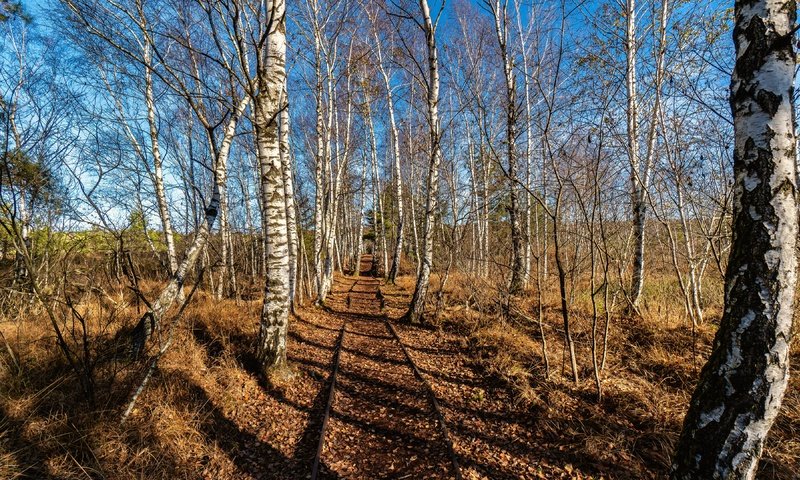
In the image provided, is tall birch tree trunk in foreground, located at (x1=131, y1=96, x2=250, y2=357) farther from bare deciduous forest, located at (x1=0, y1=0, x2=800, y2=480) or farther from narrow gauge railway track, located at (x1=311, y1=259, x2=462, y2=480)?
narrow gauge railway track, located at (x1=311, y1=259, x2=462, y2=480)

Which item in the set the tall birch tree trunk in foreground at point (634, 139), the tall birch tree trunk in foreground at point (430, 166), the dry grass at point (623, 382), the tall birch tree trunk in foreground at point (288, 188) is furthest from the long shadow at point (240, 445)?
the tall birch tree trunk in foreground at point (634, 139)

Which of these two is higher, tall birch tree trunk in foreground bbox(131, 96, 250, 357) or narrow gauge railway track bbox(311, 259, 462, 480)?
tall birch tree trunk in foreground bbox(131, 96, 250, 357)

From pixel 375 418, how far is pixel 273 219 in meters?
3.05

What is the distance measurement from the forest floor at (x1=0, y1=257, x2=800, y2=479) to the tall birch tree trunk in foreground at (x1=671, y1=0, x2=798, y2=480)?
1216 mm

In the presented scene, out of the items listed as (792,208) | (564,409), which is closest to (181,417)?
(564,409)

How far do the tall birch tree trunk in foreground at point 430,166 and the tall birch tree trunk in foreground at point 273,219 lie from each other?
3.40 m

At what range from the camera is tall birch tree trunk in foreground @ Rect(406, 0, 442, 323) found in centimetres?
A: 692

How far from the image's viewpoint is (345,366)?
211 inches

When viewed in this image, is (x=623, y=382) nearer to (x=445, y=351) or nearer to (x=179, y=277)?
(x=445, y=351)

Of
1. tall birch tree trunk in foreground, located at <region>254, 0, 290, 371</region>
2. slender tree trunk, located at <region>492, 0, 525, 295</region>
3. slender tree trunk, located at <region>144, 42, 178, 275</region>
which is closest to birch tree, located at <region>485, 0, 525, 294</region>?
slender tree trunk, located at <region>492, 0, 525, 295</region>

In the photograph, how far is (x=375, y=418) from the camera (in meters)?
3.89

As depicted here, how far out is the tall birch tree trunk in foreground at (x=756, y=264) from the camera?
5.82 feet

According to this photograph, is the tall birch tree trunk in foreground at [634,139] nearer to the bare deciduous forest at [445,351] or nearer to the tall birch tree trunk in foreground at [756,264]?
the bare deciduous forest at [445,351]

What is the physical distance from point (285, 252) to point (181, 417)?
2.31 meters
